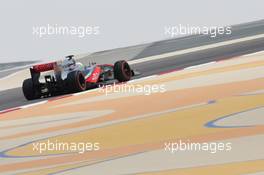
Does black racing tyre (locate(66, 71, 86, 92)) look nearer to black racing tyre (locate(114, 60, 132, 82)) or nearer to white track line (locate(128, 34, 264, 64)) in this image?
black racing tyre (locate(114, 60, 132, 82))

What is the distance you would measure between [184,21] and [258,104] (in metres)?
21.5

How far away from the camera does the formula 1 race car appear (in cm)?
1440

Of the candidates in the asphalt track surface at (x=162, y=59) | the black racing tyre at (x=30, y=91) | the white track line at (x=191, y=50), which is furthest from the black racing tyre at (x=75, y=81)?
the white track line at (x=191, y=50)

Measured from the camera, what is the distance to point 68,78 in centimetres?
1430

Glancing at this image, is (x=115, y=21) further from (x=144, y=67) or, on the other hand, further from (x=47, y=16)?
(x=144, y=67)

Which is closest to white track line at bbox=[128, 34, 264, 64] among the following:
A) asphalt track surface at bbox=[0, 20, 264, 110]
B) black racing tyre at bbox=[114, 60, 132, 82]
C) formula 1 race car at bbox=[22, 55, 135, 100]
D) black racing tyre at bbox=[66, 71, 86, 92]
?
asphalt track surface at bbox=[0, 20, 264, 110]

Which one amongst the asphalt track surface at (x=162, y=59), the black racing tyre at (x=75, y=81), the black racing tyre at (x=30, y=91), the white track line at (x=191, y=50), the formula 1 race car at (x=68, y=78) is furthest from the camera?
the white track line at (x=191, y=50)

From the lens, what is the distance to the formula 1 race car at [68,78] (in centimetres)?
1440

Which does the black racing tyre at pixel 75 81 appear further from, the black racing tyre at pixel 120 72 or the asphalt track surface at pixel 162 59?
the asphalt track surface at pixel 162 59

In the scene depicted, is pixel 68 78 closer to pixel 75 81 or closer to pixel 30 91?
pixel 75 81

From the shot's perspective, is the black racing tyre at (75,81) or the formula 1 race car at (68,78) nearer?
the black racing tyre at (75,81)

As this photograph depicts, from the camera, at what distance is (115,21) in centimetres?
2850

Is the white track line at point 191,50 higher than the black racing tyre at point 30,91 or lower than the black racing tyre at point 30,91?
lower

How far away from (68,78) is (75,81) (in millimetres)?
186
